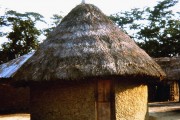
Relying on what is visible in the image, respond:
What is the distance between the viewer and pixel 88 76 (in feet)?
28.8

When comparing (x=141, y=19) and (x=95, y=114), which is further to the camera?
(x=141, y=19)

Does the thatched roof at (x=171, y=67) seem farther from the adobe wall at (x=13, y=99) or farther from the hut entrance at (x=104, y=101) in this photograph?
the adobe wall at (x=13, y=99)

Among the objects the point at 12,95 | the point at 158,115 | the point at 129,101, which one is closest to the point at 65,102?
the point at 129,101

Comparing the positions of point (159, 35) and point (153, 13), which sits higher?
point (153, 13)

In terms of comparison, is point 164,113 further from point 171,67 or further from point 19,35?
point 19,35

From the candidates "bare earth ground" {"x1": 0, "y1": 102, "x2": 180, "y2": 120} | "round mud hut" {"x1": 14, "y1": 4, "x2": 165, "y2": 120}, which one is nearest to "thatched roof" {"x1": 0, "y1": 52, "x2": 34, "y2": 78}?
"bare earth ground" {"x1": 0, "y1": 102, "x2": 180, "y2": 120}

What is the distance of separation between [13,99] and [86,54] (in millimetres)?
10441

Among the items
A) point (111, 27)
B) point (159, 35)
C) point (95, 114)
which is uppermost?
point (159, 35)

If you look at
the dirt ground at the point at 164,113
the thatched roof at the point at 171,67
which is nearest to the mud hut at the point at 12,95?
the dirt ground at the point at 164,113

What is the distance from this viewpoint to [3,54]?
95.5 feet

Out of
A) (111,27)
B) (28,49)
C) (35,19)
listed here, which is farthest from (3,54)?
(111,27)

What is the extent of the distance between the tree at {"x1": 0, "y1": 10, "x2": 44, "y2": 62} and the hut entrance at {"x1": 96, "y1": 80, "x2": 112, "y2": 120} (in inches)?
805

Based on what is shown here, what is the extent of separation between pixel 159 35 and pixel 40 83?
947 inches

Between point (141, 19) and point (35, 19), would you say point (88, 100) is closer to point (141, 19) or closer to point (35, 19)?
point (35, 19)
